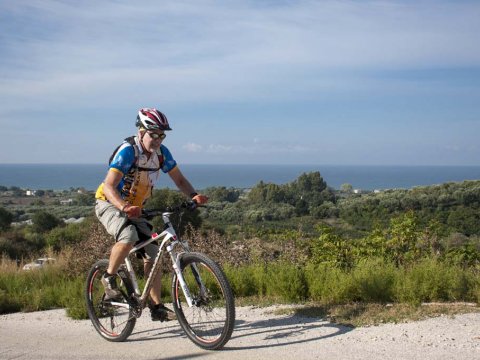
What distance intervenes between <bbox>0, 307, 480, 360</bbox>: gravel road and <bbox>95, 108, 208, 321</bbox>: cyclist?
0.45 meters

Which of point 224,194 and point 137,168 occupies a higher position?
point 137,168

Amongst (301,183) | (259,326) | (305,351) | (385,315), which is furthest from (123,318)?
(301,183)

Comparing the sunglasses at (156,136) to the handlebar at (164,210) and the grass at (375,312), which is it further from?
the grass at (375,312)

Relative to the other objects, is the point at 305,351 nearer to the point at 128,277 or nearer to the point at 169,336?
the point at 169,336

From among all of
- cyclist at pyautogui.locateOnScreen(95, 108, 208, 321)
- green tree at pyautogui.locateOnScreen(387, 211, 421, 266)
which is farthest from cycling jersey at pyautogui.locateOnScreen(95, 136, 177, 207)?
green tree at pyautogui.locateOnScreen(387, 211, 421, 266)

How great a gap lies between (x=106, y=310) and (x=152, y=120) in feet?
7.62

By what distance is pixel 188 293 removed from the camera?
5.25 metres

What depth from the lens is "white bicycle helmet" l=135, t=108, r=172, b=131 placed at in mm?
5371

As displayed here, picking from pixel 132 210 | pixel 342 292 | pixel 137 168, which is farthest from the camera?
pixel 342 292

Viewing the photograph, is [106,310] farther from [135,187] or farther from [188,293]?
[135,187]

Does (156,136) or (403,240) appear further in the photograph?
(403,240)

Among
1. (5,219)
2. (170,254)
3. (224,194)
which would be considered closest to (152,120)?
(170,254)

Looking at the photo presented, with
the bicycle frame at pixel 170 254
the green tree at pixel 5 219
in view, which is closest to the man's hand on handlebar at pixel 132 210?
the bicycle frame at pixel 170 254

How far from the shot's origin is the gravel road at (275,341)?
4846 millimetres
